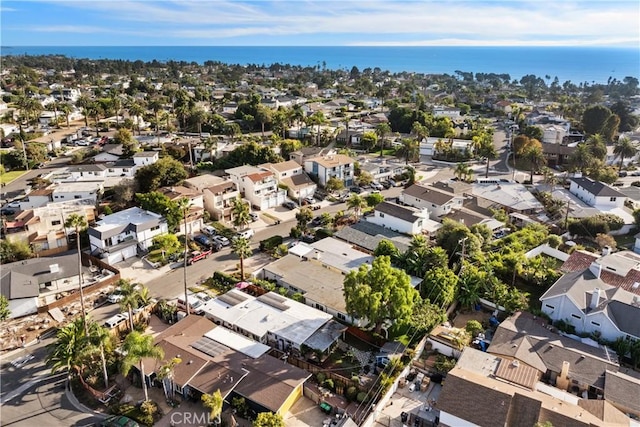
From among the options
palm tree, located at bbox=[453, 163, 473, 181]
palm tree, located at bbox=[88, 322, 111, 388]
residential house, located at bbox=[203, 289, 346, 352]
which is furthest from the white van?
palm tree, located at bbox=[453, 163, 473, 181]

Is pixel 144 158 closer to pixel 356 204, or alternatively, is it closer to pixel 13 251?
pixel 13 251

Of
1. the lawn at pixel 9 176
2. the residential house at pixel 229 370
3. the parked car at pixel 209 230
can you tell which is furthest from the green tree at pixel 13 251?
the lawn at pixel 9 176

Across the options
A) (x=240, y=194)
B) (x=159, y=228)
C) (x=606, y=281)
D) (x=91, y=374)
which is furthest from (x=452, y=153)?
(x=91, y=374)

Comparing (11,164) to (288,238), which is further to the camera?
(11,164)

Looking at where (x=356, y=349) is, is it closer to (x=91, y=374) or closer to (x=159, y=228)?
(x=91, y=374)

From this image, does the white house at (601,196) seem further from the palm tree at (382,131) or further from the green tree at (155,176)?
the green tree at (155,176)

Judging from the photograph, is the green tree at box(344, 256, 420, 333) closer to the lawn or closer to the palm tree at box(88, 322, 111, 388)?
the palm tree at box(88, 322, 111, 388)
